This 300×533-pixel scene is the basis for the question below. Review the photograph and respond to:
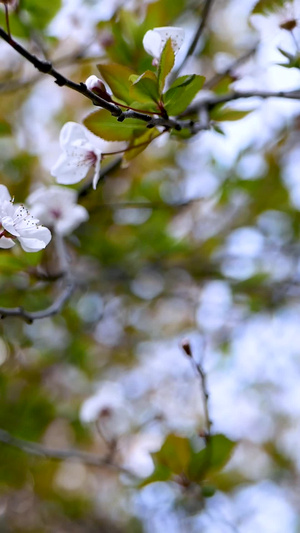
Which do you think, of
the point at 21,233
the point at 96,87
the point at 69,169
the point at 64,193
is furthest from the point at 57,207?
the point at 96,87

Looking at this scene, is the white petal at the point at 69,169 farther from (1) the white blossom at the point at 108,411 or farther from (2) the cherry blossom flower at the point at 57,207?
(1) the white blossom at the point at 108,411

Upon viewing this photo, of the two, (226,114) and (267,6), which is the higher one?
(267,6)

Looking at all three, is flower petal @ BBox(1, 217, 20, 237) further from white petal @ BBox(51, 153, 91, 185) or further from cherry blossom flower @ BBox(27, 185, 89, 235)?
cherry blossom flower @ BBox(27, 185, 89, 235)

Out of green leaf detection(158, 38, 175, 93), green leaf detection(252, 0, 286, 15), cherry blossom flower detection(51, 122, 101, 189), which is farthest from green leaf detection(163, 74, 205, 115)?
green leaf detection(252, 0, 286, 15)

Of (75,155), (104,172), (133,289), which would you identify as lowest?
(133,289)

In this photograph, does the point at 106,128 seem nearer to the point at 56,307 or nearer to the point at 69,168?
the point at 69,168

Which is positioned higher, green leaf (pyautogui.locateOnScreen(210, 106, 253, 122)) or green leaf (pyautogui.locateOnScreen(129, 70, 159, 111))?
green leaf (pyautogui.locateOnScreen(129, 70, 159, 111))
